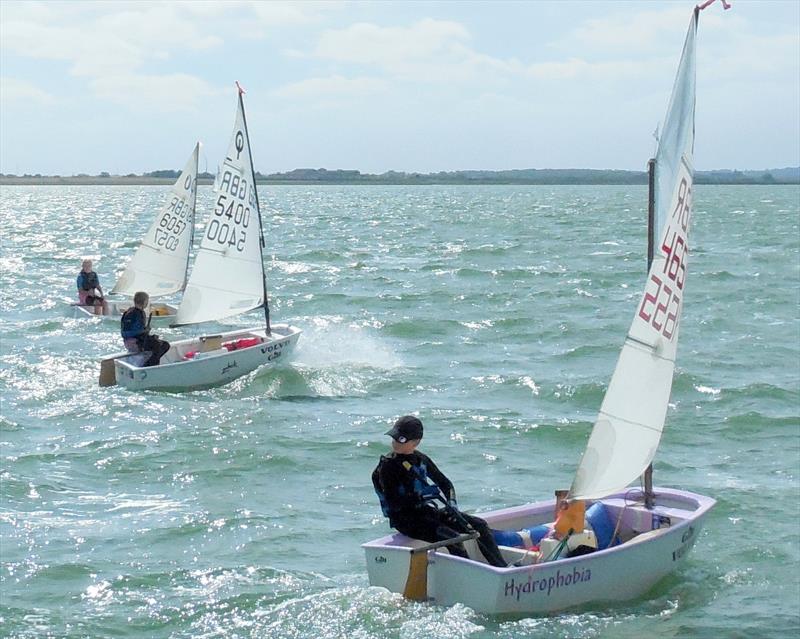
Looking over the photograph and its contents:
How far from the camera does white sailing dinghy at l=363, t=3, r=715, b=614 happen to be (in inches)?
332

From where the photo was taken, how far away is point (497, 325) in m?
24.9

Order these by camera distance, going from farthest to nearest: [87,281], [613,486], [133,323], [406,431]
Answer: [87,281] < [133,323] < [613,486] < [406,431]

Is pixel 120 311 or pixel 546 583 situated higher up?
pixel 120 311

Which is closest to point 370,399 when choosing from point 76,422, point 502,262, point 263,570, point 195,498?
point 76,422

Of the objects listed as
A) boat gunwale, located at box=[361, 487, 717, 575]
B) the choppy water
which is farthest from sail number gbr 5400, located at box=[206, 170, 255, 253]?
boat gunwale, located at box=[361, 487, 717, 575]

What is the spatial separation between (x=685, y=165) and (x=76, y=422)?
31.1ft

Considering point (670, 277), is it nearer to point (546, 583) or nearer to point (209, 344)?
point (546, 583)

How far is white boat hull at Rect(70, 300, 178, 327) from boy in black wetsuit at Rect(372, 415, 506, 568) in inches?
620

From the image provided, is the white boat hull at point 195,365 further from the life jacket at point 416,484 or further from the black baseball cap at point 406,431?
the black baseball cap at point 406,431

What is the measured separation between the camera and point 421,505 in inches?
340

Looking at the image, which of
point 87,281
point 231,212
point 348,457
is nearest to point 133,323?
point 231,212

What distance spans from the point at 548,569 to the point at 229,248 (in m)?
11.4

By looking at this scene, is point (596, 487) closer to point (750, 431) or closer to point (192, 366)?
point (750, 431)

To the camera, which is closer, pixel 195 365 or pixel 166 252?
pixel 195 365
